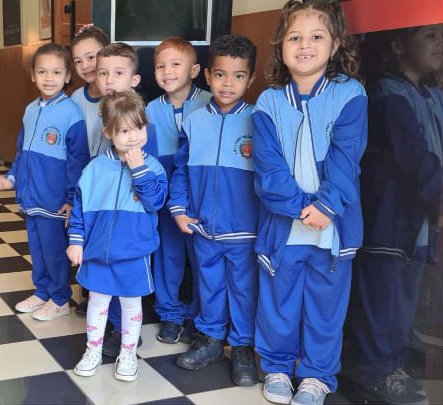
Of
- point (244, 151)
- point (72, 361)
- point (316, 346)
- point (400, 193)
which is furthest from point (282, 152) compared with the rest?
point (72, 361)

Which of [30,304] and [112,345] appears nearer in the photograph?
[112,345]

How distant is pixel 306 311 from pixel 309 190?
372 mm

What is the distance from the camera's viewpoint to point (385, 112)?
1.87 meters

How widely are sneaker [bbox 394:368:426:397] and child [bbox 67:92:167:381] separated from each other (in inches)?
31.6

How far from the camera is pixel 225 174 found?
2.10 meters

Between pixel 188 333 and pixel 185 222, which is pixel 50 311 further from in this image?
pixel 185 222

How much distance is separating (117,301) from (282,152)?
82 cm

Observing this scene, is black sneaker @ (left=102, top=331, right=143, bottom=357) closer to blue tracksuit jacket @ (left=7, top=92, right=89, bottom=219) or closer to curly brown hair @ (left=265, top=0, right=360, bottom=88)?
blue tracksuit jacket @ (left=7, top=92, right=89, bottom=219)

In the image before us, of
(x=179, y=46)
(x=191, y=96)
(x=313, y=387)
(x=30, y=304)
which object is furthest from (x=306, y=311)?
(x=30, y=304)

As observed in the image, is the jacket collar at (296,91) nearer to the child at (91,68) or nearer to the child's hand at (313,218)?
the child's hand at (313,218)

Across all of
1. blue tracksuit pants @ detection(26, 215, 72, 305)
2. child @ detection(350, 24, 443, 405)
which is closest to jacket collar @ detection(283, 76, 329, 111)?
child @ detection(350, 24, 443, 405)

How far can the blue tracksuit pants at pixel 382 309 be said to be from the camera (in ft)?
5.92

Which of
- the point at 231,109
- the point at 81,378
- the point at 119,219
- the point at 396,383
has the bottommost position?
the point at 81,378

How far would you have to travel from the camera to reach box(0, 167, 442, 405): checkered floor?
6.32ft
